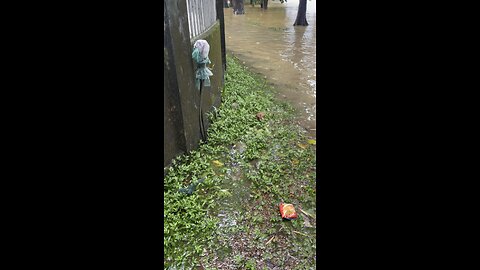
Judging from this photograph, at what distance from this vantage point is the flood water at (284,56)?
6664mm

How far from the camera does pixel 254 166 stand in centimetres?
397

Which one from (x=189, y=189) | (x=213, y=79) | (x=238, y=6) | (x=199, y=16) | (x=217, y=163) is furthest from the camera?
(x=238, y=6)

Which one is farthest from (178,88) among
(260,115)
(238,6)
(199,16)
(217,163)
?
(238,6)

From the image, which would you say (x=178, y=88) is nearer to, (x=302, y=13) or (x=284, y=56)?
(x=284, y=56)

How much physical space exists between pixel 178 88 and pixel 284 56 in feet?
25.5

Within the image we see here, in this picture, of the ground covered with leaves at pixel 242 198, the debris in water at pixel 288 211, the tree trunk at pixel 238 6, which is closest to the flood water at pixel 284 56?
the ground covered with leaves at pixel 242 198

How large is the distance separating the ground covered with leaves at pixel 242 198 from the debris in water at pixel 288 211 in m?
0.05

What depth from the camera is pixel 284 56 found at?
10.6 meters

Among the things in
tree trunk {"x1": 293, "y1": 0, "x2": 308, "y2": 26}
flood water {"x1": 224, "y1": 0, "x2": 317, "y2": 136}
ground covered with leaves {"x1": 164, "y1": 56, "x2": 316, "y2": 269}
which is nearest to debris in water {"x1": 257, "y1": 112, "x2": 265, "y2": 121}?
ground covered with leaves {"x1": 164, "y1": 56, "x2": 316, "y2": 269}

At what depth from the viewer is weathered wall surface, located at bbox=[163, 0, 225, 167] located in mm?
3203

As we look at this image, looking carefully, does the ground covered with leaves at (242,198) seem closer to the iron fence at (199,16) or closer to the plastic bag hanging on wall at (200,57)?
the plastic bag hanging on wall at (200,57)
